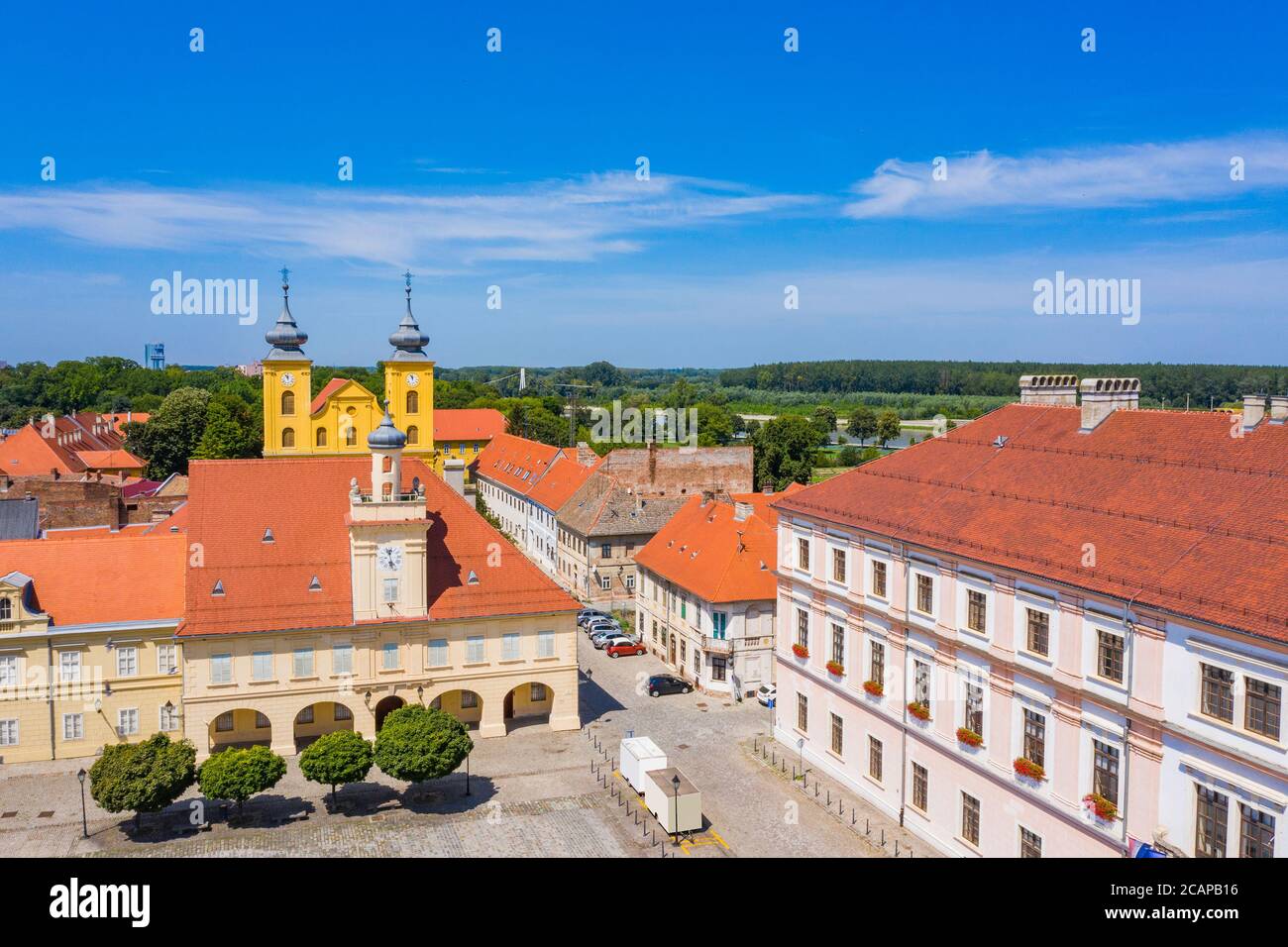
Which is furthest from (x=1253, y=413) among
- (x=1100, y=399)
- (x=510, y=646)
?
(x=510, y=646)

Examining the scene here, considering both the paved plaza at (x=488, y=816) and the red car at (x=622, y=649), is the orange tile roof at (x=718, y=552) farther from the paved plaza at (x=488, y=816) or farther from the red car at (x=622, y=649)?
the paved plaza at (x=488, y=816)

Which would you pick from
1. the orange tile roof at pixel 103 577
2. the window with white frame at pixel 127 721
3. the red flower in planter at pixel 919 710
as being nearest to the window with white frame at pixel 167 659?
the orange tile roof at pixel 103 577

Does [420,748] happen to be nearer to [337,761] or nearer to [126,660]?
[337,761]

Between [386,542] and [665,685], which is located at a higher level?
[386,542]

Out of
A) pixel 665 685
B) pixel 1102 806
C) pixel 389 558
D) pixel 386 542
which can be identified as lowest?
pixel 665 685
